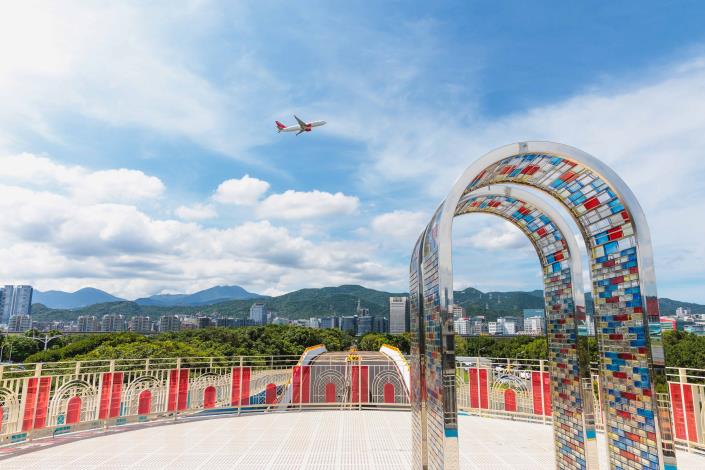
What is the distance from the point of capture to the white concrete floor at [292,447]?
19.1 ft

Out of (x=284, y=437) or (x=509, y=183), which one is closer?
(x=509, y=183)

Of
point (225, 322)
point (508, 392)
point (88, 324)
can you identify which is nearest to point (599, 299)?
point (508, 392)

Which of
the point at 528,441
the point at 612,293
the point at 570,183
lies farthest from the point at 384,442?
the point at 570,183

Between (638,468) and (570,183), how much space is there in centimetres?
237

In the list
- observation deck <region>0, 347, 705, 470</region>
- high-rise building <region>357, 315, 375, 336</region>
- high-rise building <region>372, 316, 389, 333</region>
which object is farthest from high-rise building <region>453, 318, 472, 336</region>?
observation deck <region>0, 347, 705, 470</region>

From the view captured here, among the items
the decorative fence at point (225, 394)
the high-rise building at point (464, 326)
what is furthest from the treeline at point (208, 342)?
the high-rise building at point (464, 326)

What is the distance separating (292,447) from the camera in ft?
21.7

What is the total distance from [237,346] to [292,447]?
45.1 meters

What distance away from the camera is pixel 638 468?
3.23 m

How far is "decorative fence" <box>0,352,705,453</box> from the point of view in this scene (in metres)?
6.52

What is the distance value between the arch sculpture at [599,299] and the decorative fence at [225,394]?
358cm

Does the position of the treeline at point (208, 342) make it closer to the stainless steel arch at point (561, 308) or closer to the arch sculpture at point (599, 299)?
the stainless steel arch at point (561, 308)

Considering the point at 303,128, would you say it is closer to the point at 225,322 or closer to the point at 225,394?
the point at 225,394

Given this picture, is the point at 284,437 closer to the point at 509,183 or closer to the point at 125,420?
the point at 125,420
